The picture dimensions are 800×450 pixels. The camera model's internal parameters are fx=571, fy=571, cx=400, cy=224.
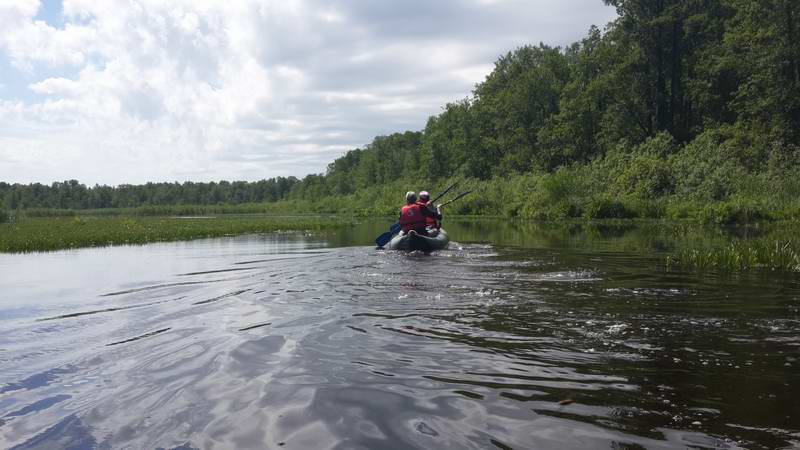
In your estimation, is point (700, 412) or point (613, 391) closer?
point (700, 412)

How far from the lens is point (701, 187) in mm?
33750

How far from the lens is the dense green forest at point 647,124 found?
115 ft

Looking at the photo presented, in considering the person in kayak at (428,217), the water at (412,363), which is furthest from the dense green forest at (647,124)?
the water at (412,363)

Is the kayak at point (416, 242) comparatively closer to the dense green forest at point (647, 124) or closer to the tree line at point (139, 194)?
the dense green forest at point (647, 124)

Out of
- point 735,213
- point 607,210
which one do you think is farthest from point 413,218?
point 607,210

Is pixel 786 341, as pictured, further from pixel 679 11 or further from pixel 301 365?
pixel 679 11

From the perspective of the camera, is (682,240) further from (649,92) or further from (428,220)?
(649,92)

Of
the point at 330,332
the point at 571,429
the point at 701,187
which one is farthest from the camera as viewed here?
the point at 701,187

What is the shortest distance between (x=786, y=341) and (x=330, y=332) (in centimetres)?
516

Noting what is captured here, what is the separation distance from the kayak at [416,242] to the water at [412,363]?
4.84 meters

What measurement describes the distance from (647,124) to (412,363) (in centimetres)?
5237

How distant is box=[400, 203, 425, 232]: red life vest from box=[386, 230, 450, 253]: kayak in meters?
0.31

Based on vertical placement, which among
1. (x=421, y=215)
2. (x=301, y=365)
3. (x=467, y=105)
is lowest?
(x=301, y=365)

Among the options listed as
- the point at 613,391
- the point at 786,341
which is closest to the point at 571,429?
the point at 613,391
